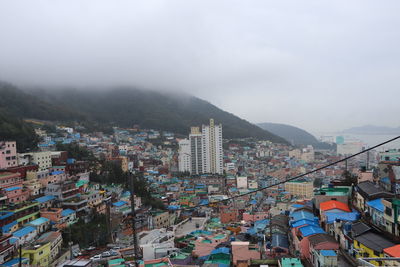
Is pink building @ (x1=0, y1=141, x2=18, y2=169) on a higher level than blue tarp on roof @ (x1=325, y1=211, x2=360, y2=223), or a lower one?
higher

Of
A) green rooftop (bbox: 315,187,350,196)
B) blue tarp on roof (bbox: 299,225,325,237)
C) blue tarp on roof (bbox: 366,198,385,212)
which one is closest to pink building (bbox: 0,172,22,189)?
blue tarp on roof (bbox: 299,225,325,237)

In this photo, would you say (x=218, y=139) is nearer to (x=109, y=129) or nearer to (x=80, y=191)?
(x=109, y=129)

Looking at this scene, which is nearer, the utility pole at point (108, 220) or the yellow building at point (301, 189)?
the utility pole at point (108, 220)

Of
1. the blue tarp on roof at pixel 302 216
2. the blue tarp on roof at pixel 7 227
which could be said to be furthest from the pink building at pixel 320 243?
the blue tarp on roof at pixel 7 227

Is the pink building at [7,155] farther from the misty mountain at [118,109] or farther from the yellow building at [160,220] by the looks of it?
the misty mountain at [118,109]

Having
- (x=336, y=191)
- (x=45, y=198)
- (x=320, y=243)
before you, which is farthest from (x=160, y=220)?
(x=320, y=243)

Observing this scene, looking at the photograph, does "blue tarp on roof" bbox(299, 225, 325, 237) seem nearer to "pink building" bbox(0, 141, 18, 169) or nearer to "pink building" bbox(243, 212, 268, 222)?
"pink building" bbox(243, 212, 268, 222)
